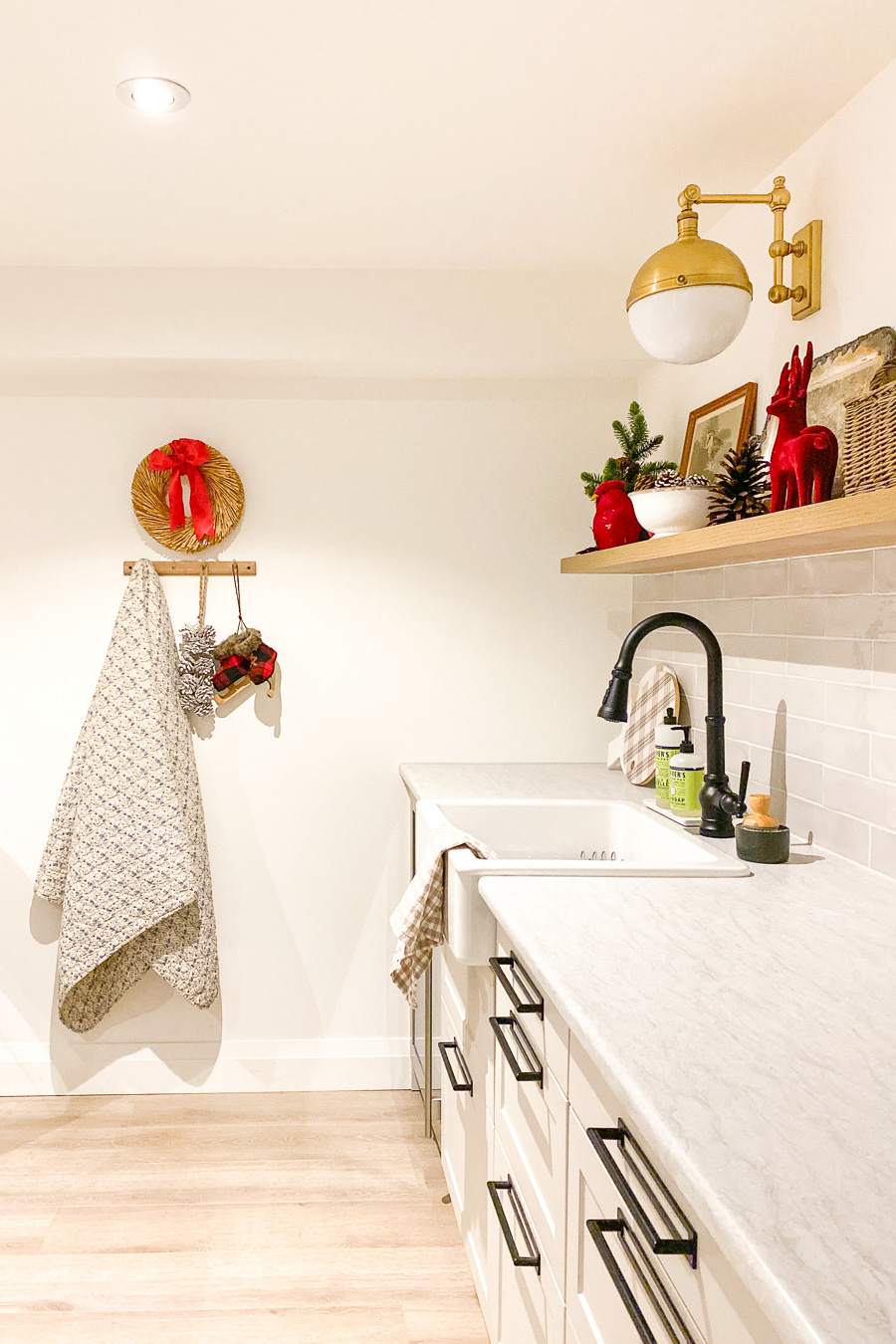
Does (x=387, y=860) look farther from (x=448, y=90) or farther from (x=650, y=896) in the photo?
(x=448, y=90)

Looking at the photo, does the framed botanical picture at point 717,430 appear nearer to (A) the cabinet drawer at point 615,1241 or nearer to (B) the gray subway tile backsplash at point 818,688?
(B) the gray subway tile backsplash at point 818,688

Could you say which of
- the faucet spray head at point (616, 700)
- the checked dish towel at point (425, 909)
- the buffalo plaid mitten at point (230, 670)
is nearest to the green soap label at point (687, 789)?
the faucet spray head at point (616, 700)

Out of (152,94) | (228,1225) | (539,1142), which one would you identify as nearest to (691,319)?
(152,94)

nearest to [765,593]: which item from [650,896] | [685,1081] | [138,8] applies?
[650,896]

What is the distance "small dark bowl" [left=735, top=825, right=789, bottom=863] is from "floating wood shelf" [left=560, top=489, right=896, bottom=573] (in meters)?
0.48

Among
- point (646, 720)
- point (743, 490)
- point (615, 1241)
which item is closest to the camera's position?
point (615, 1241)

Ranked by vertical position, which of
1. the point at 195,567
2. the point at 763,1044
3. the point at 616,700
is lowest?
the point at 763,1044

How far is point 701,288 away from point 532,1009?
3.88ft

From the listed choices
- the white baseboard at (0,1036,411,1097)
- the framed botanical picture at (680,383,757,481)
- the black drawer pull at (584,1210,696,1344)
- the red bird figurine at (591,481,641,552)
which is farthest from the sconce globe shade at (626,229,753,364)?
the white baseboard at (0,1036,411,1097)

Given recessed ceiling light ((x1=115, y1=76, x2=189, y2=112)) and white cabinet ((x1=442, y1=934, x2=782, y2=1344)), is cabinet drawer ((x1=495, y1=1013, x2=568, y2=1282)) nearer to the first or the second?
white cabinet ((x1=442, y1=934, x2=782, y2=1344))

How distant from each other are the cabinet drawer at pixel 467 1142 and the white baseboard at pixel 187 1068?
2.67ft

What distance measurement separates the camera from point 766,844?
1.76 meters

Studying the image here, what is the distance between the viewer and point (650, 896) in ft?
5.16

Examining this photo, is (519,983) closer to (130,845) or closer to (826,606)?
(826,606)
